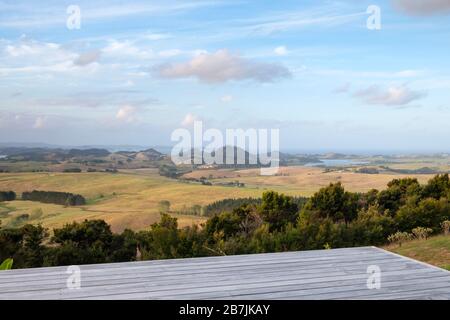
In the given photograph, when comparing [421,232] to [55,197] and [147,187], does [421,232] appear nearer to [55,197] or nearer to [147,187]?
[147,187]

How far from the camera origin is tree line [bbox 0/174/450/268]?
28.3 ft

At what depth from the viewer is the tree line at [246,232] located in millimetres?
8641

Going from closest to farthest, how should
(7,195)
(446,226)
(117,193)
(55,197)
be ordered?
(446,226), (7,195), (55,197), (117,193)

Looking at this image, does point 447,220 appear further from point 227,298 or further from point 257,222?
point 227,298

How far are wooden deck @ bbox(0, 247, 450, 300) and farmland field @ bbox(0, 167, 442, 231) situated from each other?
9.34 m

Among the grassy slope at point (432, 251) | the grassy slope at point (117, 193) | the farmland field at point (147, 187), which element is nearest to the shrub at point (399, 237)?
the grassy slope at point (432, 251)

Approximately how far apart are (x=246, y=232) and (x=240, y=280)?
747 centimetres

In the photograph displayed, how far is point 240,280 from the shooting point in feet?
10.0

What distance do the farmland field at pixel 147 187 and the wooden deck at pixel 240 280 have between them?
30.7 ft
